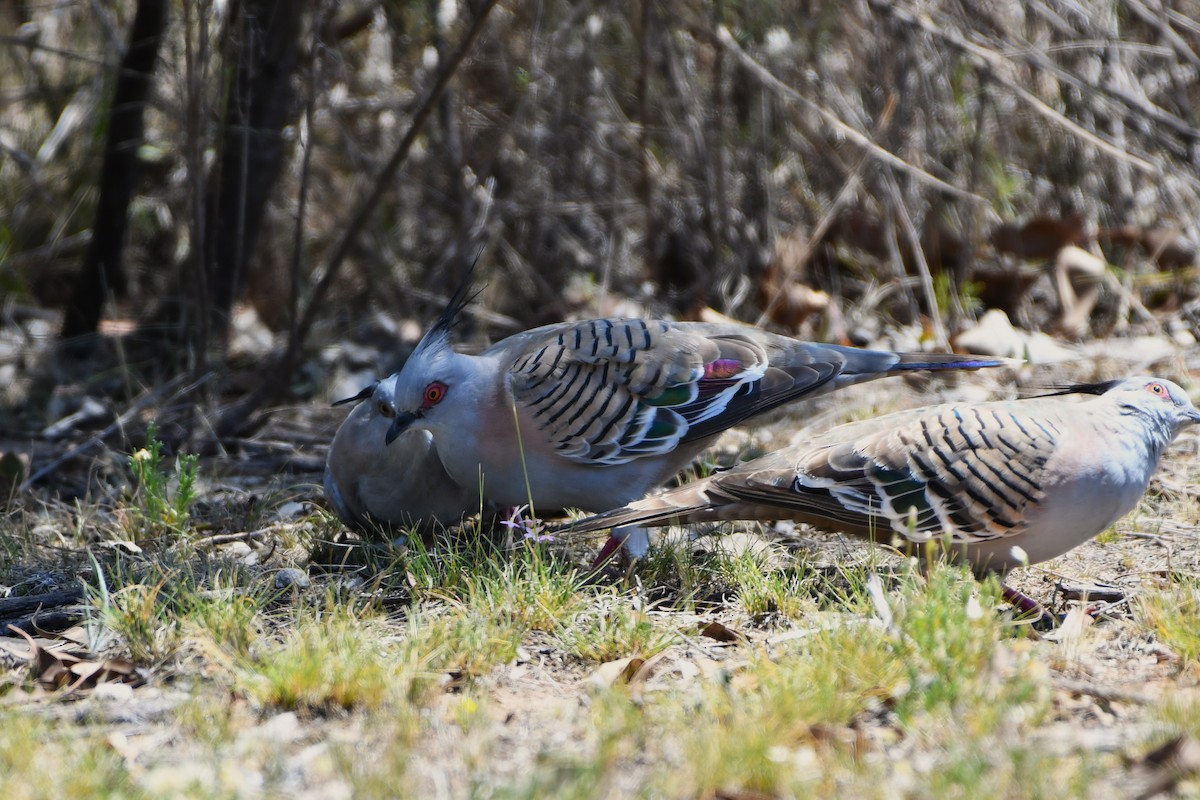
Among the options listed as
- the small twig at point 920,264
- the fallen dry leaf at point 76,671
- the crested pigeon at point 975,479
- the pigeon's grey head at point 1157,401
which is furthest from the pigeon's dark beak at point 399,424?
the small twig at point 920,264

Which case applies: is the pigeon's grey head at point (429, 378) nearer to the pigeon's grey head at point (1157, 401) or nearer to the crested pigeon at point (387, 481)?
the crested pigeon at point (387, 481)

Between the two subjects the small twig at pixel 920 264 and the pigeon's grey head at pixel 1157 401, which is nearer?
the pigeon's grey head at pixel 1157 401

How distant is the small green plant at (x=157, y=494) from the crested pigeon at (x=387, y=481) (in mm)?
437

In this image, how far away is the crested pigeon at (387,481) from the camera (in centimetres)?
377

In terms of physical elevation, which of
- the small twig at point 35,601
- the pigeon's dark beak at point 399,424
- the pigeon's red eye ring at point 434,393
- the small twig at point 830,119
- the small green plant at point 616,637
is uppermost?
the small twig at point 830,119

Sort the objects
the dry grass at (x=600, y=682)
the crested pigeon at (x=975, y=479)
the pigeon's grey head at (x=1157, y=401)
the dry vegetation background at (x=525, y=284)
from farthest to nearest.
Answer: the pigeon's grey head at (x=1157, y=401), the crested pigeon at (x=975, y=479), the dry vegetation background at (x=525, y=284), the dry grass at (x=600, y=682)

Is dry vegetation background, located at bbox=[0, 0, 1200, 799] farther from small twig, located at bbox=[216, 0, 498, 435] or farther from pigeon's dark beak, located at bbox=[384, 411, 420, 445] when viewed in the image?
pigeon's dark beak, located at bbox=[384, 411, 420, 445]

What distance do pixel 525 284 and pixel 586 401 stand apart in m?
2.75

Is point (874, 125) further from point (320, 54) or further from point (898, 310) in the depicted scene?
point (320, 54)

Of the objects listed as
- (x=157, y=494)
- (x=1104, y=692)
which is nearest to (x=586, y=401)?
(x=157, y=494)

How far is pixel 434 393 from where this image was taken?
3715 millimetres

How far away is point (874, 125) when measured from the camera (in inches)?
239

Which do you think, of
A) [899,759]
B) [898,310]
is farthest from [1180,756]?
[898,310]

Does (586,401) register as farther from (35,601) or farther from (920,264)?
(920,264)
